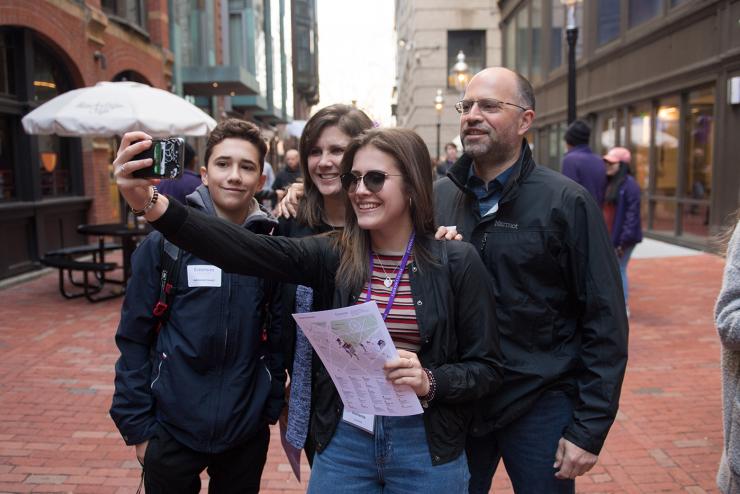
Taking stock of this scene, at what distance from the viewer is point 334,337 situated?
2.05 m

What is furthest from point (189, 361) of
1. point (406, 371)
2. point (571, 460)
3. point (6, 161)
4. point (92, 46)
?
point (92, 46)

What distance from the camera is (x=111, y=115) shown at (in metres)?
8.82

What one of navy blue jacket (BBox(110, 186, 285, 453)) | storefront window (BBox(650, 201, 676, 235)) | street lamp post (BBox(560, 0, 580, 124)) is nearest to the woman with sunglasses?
navy blue jacket (BBox(110, 186, 285, 453))

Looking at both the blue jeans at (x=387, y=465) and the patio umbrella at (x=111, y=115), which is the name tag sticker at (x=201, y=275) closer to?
the blue jeans at (x=387, y=465)

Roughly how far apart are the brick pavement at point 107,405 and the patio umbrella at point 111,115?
2396 mm

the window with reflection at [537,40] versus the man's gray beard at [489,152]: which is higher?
the window with reflection at [537,40]

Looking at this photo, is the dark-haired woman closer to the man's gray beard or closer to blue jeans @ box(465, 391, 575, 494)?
the man's gray beard

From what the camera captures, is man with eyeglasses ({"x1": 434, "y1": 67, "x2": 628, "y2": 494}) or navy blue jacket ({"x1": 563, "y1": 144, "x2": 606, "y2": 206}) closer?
man with eyeglasses ({"x1": 434, "y1": 67, "x2": 628, "y2": 494})

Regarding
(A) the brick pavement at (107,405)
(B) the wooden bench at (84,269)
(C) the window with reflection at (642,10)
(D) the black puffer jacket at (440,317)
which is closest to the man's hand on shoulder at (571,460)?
(D) the black puffer jacket at (440,317)

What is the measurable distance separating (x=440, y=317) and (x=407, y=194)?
1.41 ft

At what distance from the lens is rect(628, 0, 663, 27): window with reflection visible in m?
15.3

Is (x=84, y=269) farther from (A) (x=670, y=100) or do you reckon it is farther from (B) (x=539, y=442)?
(A) (x=670, y=100)

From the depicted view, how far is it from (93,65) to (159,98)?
16.8 ft

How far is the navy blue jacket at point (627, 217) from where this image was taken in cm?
777
